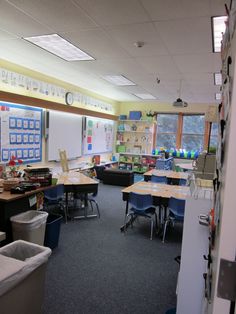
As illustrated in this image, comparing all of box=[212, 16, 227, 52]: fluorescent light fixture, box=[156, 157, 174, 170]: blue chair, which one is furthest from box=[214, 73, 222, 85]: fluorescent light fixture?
box=[156, 157, 174, 170]: blue chair

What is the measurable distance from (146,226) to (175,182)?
1526mm

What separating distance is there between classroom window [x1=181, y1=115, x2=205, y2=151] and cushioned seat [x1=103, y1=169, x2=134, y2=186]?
8.41 feet

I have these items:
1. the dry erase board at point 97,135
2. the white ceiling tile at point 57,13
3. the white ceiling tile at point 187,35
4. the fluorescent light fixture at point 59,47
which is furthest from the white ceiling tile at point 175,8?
the dry erase board at point 97,135

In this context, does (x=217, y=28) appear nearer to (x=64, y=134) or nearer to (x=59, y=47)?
(x=59, y=47)

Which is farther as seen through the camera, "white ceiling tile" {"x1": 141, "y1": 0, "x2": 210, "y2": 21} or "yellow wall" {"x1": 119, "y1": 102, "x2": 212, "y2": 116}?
"yellow wall" {"x1": 119, "y1": 102, "x2": 212, "y2": 116}

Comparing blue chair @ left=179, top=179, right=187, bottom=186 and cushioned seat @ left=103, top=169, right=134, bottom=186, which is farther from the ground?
blue chair @ left=179, top=179, right=187, bottom=186

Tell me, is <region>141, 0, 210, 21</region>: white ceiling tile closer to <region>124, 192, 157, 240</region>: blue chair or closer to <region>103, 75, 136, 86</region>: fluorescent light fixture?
<region>124, 192, 157, 240</region>: blue chair

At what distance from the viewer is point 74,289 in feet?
8.36

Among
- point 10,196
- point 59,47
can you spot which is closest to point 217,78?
point 59,47

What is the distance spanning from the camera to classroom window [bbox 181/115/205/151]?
8656mm

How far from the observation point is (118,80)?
571 cm

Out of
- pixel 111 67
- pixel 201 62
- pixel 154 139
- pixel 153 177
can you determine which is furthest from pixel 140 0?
pixel 154 139

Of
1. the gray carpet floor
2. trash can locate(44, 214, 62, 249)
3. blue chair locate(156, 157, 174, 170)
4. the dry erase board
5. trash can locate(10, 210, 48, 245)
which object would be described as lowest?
the gray carpet floor

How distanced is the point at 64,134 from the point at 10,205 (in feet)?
11.9
